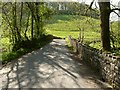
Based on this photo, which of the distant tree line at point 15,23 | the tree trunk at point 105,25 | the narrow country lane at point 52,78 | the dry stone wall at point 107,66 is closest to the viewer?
the dry stone wall at point 107,66

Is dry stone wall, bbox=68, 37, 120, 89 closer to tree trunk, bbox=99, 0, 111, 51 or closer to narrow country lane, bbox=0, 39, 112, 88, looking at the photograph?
narrow country lane, bbox=0, 39, 112, 88

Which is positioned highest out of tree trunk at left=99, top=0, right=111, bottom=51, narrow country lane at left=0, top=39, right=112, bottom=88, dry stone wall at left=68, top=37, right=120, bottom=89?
tree trunk at left=99, top=0, right=111, bottom=51

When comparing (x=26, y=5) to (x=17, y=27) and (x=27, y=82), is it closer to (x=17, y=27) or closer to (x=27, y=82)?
(x=17, y=27)

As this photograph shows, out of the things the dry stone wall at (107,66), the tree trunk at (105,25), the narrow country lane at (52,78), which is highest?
the tree trunk at (105,25)

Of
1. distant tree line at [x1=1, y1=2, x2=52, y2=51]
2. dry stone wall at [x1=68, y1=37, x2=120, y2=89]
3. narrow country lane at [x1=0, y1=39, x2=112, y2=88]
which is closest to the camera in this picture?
dry stone wall at [x1=68, y1=37, x2=120, y2=89]

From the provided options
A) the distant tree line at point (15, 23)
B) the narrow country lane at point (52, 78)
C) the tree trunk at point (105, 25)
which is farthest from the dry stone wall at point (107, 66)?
the distant tree line at point (15, 23)

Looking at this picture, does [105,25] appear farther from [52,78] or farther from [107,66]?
[52,78]

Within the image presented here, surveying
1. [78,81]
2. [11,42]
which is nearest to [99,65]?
[78,81]

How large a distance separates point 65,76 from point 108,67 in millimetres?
2259

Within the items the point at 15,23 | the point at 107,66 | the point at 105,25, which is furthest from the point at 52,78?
the point at 15,23

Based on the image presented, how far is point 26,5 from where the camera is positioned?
101ft

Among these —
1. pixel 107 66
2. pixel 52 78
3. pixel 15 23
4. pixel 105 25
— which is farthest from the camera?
pixel 15 23

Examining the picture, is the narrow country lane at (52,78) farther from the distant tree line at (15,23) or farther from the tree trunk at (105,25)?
the distant tree line at (15,23)

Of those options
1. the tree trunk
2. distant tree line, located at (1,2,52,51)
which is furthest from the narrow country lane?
distant tree line, located at (1,2,52,51)
